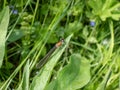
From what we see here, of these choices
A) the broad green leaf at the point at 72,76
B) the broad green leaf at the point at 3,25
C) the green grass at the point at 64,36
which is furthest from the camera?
the green grass at the point at 64,36

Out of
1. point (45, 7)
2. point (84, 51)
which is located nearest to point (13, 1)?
point (45, 7)

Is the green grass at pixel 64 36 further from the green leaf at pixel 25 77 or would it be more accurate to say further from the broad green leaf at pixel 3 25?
the green leaf at pixel 25 77

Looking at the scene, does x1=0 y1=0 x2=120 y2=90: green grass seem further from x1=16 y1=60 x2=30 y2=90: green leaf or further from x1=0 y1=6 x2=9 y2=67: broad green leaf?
x1=16 y1=60 x2=30 y2=90: green leaf

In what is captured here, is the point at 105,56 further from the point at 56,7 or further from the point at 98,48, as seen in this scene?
the point at 56,7

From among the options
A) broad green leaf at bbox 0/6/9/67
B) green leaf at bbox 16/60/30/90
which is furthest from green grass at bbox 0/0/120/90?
→ green leaf at bbox 16/60/30/90

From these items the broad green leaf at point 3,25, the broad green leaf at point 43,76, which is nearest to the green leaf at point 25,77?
the broad green leaf at point 43,76

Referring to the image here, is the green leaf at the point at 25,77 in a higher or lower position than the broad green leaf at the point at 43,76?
higher
